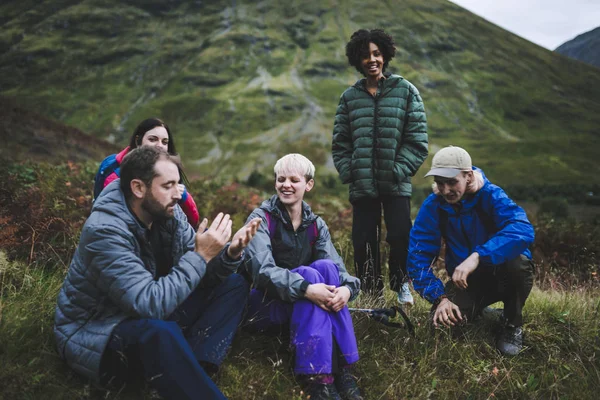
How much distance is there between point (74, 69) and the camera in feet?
422

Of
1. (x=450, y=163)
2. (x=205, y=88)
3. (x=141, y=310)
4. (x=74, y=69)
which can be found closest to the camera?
(x=141, y=310)

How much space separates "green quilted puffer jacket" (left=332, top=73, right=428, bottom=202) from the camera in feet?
14.5

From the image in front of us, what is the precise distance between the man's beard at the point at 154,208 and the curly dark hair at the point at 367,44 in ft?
9.45

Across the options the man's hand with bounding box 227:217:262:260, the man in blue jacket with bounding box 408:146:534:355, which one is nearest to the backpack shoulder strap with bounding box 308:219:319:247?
the man's hand with bounding box 227:217:262:260

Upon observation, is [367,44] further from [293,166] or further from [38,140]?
[38,140]

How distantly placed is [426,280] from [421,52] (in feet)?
490

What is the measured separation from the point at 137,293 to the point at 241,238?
2.39ft

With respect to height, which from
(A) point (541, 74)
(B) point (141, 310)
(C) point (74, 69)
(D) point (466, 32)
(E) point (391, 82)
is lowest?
(C) point (74, 69)

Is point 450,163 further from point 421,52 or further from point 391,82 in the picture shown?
point 421,52

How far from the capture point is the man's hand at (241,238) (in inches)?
109

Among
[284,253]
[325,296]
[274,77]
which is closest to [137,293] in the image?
[325,296]

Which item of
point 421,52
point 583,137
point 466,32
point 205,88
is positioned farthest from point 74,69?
point 583,137

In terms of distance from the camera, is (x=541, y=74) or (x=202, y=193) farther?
(x=541, y=74)

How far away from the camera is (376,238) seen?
4520mm
